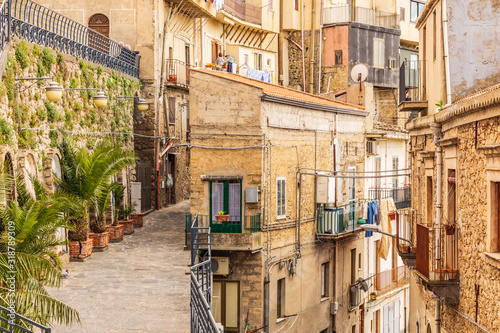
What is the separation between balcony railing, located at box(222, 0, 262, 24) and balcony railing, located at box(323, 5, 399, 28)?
4078mm

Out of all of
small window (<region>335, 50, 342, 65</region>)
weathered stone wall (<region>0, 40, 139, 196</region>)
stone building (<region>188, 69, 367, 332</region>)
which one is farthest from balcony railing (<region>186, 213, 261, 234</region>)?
small window (<region>335, 50, 342, 65</region>)

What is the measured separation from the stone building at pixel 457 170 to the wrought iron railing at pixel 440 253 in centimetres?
2

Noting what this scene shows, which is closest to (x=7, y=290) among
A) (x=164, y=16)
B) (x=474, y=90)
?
(x=474, y=90)

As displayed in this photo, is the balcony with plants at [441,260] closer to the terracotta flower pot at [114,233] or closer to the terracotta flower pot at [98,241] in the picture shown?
the terracotta flower pot at [98,241]

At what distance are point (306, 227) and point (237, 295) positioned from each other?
4195mm

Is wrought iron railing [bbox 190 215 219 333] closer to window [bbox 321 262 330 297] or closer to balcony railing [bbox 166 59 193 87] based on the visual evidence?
window [bbox 321 262 330 297]

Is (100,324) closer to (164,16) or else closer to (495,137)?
(495,137)

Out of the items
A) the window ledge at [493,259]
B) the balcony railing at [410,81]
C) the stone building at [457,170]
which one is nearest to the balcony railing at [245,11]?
the balcony railing at [410,81]

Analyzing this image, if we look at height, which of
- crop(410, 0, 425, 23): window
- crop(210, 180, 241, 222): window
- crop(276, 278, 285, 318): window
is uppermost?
crop(410, 0, 425, 23): window

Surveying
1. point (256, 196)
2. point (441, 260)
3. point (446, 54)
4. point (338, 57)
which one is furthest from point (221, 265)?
point (338, 57)

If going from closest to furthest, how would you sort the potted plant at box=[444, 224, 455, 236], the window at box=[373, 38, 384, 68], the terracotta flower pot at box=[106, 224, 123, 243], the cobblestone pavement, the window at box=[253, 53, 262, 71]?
the cobblestone pavement, the potted plant at box=[444, 224, 455, 236], the terracotta flower pot at box=[106, 224, 123, 243], the window at box=[253, 53, 262, 71], the window at box=[373, 38, 384, 68]

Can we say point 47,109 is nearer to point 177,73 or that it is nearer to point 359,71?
point 177,73

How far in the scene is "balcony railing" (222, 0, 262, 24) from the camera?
4162 cm

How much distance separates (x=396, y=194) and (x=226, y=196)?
15.0m
